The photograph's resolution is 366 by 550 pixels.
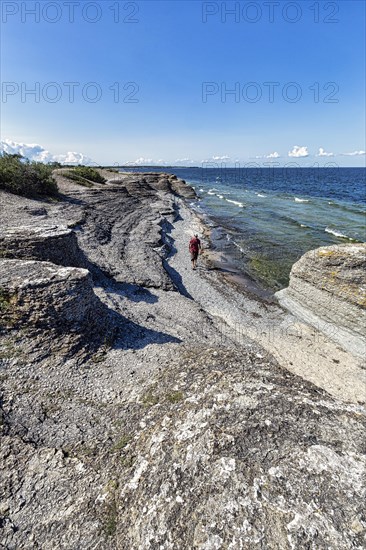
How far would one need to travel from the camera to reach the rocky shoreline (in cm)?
470

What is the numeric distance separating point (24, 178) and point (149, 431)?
3147 cm

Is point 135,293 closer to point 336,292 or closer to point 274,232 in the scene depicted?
point 336,292

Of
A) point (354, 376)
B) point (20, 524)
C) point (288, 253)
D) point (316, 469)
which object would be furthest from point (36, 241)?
point (288, 253)

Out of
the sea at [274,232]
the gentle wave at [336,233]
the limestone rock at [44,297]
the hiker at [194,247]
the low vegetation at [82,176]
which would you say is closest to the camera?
the limestone rock at [44,297]

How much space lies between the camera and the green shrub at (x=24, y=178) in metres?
29.3

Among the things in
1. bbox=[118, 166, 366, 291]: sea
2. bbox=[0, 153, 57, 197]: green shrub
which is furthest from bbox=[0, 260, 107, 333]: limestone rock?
bbox=[0, 153, 57, 197]: green shrub

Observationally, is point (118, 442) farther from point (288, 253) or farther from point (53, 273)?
point (288, 253)

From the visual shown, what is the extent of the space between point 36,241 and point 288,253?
26.3 meters

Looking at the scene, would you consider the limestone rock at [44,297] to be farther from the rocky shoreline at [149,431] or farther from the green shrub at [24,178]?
the green shrub at [24,178]

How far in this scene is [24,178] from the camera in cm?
3000

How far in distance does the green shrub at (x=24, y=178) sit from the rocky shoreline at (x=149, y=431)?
20.7m

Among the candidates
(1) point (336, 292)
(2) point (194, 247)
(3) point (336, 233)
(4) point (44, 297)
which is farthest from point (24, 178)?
(3) point (336, 233)

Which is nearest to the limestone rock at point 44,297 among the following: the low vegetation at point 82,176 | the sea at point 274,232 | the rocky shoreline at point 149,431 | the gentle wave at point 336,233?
the rocky shoreline at point 149,431

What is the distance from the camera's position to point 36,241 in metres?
12.4
